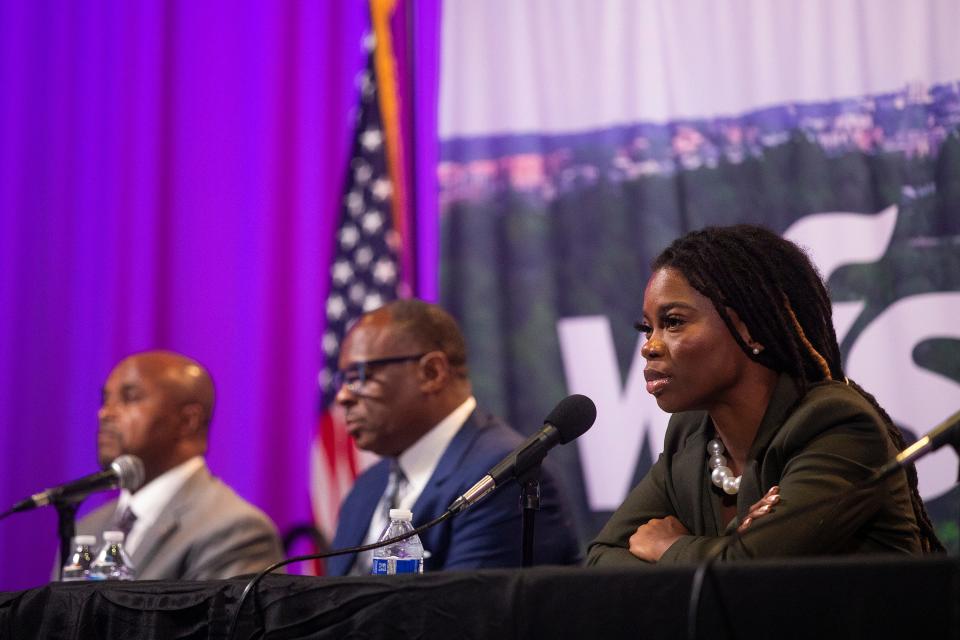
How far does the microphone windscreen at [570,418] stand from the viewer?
2.50 m

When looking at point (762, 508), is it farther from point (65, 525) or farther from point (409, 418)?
point (409, 418)

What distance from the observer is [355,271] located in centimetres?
548

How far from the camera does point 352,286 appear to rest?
18.0 ft

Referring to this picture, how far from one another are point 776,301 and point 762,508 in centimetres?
52

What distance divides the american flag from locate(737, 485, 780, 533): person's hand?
10.2 ft

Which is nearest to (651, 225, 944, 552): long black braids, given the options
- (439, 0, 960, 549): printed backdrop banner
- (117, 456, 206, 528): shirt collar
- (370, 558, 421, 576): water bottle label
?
(370, 558, 421, 576): water bottle label

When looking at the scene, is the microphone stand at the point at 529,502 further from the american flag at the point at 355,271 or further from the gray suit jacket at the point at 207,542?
the american flag at the point at 355,271

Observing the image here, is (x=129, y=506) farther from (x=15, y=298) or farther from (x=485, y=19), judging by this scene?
(x=485, y=19)

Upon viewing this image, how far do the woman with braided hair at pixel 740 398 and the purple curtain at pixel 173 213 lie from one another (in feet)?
9.43

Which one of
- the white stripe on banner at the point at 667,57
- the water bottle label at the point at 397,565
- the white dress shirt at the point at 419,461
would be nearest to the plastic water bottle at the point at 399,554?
the water bottle label at the point at 397,565

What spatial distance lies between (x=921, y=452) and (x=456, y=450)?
94.8 inches

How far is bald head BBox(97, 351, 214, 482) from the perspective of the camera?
472 centimetres

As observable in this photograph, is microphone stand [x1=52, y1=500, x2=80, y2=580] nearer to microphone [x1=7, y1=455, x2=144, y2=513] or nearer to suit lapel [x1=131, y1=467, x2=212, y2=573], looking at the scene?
microphone [x1=7, y1=455, x2=144, y2=513]

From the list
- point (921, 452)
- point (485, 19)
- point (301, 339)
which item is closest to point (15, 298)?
point (301, 339)
